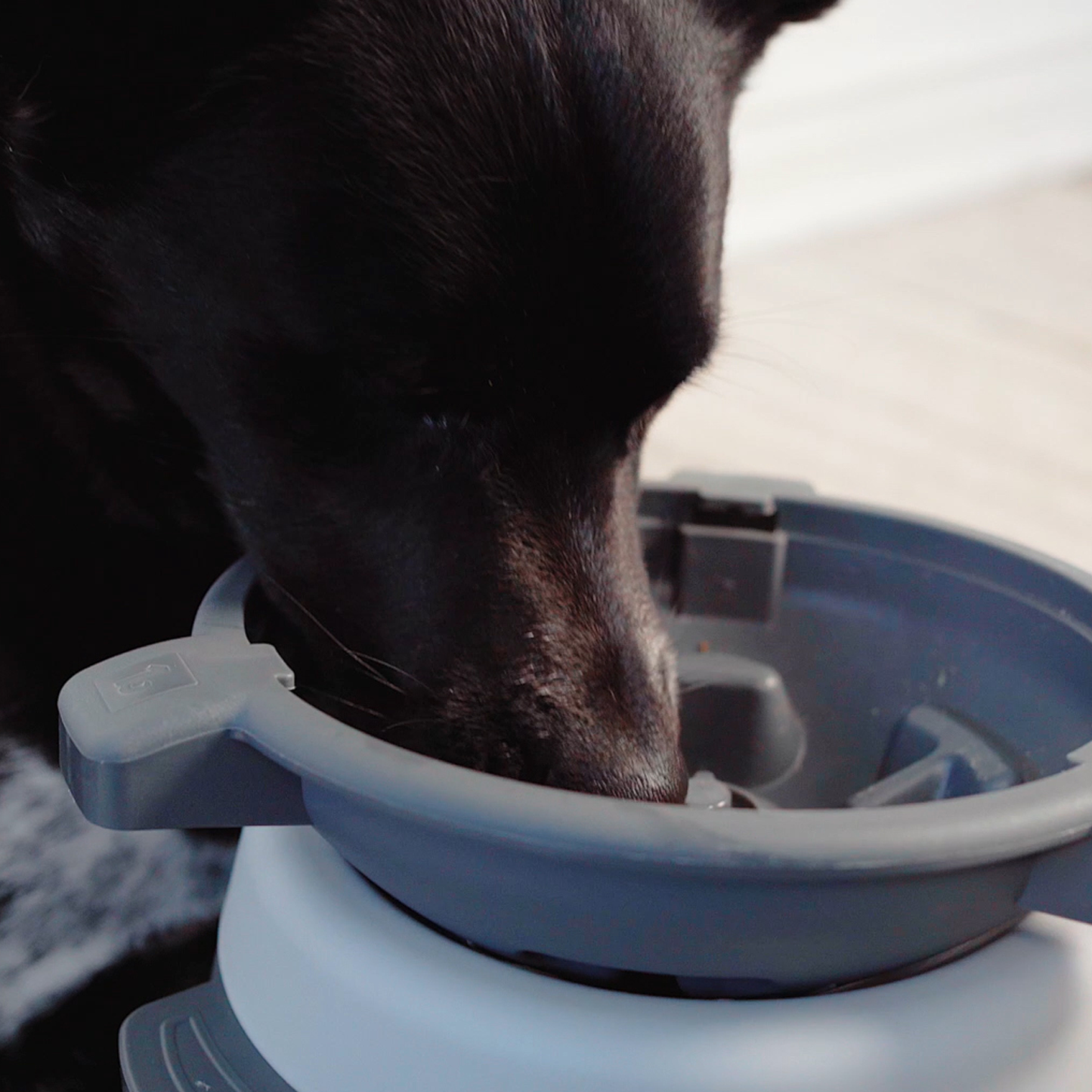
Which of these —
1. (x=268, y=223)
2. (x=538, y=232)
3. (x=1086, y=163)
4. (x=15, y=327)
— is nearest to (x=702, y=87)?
(x=538, y=232)

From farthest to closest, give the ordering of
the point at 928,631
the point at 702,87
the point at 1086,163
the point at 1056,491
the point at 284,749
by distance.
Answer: the point at 1086,163, the point at 1056,491, the point at 928,631, the point at 702,87, the point at 284,749

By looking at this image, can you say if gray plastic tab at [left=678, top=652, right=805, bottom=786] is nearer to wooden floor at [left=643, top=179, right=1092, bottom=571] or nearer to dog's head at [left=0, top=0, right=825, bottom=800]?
dog's head at [left=0, top=0, right=825, bottom=800]

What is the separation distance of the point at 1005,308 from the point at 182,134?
7.48 ft

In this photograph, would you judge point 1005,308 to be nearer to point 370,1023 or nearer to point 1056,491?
point 1056,491

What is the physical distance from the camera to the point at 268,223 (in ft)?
2.85

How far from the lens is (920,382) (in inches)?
95.4

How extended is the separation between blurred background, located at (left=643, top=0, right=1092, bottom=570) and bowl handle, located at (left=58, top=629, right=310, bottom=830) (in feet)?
3.28

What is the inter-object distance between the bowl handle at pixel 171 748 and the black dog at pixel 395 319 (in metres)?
0.20

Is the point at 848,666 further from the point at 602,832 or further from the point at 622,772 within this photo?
the point at 602,832

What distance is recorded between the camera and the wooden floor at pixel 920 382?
1986mm

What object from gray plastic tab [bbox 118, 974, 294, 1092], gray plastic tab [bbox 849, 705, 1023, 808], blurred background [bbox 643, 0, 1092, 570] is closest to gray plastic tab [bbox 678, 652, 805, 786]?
gray plastic tab [bbox 849, 705, 1023, 808]

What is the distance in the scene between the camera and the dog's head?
842 millimetres

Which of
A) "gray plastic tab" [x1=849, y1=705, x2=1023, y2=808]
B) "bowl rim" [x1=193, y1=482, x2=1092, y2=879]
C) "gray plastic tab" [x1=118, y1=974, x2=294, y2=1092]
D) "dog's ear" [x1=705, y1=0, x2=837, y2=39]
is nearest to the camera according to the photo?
"bowl rim" [x1=193, y1=482, x2=1092, y2=879]

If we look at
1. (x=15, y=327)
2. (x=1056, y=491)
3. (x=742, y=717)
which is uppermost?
(x=15, y=327)
